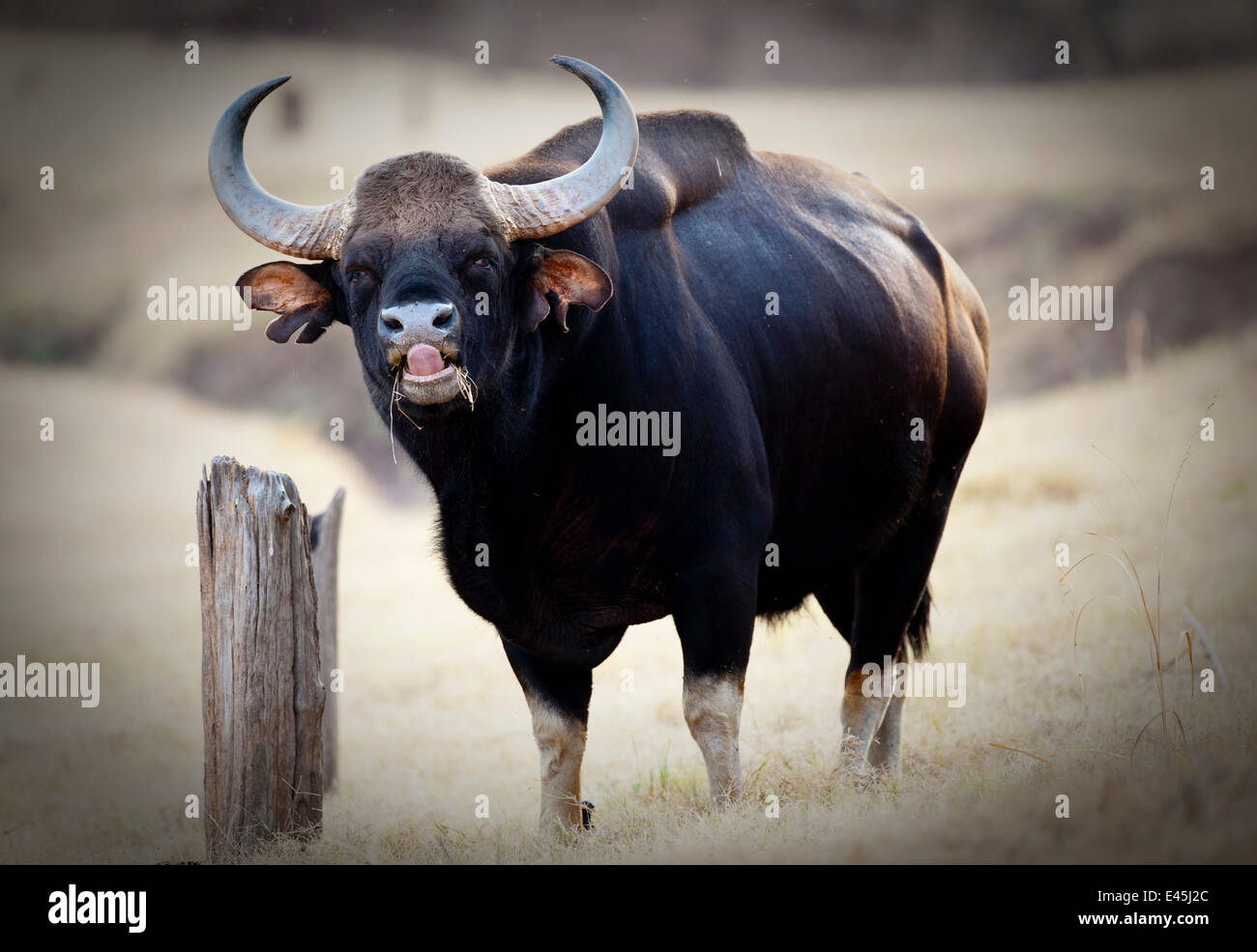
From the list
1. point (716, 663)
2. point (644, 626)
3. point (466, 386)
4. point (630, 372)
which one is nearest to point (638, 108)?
point (644, 626)

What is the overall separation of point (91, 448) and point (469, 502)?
79.5 ft

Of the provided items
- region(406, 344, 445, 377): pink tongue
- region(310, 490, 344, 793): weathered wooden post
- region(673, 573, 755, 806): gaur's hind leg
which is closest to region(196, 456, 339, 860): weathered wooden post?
region(406, 344, 445, 377): pink tongue

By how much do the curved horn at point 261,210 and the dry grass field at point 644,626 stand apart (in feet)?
4.84

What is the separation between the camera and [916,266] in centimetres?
960

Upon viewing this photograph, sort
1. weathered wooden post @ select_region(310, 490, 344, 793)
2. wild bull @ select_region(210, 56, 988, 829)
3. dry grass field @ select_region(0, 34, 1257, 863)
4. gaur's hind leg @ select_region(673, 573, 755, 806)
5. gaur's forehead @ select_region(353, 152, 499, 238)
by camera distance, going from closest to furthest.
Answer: gaur's forehead @ select_region(353, 152, 499, 238), wild bull @ select_region(210, 56, 988, 829), gaur's hind leg @ select_region(673, 573, 755, 806), dry grass field @ select_region(0, 34, 1257, 863), weathered wooden post @ select_region(310, 490, 344, 793)

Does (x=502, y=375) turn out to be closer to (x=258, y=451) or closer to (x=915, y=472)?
(x=915, y=472)

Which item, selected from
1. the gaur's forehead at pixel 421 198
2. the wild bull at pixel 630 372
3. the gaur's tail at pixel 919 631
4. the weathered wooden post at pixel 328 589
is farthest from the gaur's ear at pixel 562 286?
the weathered wooden post at pixel 328 589

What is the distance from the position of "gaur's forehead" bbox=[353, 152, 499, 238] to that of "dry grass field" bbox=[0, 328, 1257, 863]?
3307 millimetres

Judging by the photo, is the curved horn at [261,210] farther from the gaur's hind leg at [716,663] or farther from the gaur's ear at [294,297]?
the gaur's hind leg at [716,663]

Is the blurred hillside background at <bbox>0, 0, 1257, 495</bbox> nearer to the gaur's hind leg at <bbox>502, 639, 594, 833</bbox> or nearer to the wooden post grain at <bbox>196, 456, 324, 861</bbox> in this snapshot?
the gaur's hind leg at <bbox>502, 639, 594, 833</bbox>

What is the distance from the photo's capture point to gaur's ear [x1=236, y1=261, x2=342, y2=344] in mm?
7109

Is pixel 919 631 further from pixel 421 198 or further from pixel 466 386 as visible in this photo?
pixel 421 198

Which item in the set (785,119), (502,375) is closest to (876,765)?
(502,375)

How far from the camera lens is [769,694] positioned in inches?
493
